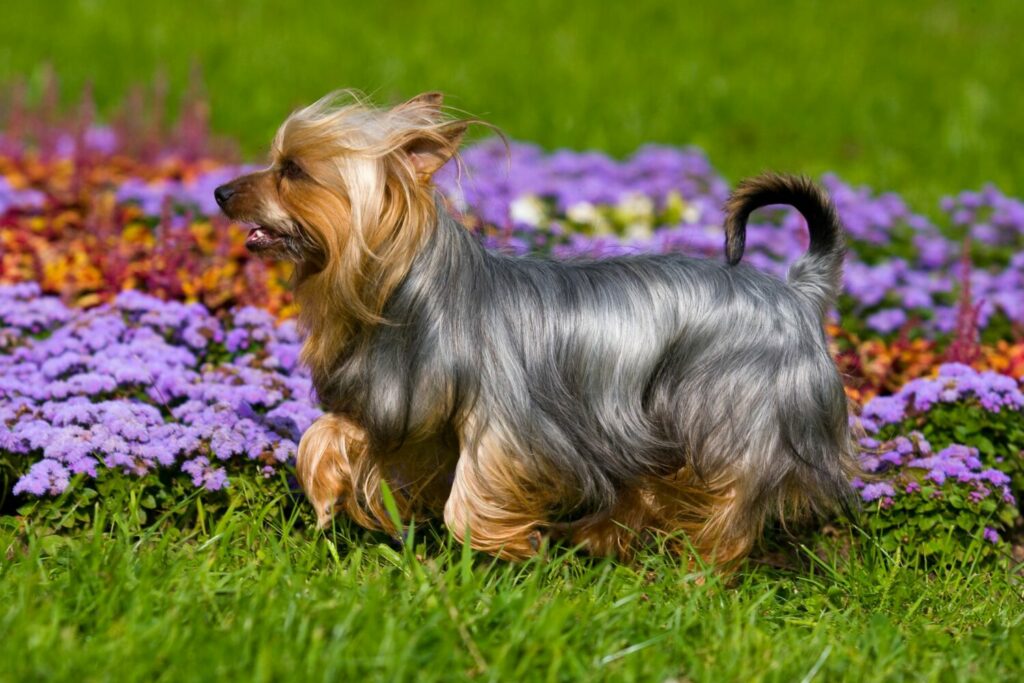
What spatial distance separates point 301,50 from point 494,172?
4.10 metres

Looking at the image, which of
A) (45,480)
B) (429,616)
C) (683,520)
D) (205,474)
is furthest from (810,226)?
(45,480)

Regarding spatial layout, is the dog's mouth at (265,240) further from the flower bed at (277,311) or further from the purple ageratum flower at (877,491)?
the purple ageratum flower at (877,491)

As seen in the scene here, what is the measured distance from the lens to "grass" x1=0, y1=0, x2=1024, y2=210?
9.70 meters

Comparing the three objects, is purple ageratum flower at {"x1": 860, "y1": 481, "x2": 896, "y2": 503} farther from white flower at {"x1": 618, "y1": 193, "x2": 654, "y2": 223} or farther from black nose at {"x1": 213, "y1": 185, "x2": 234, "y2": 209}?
white flower at {"x1": 618, "y1": 193, "x2": 654, "y2": 223}

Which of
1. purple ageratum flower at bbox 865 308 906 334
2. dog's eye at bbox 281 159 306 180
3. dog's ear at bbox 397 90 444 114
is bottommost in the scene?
purple ageratum flower at bbox 865 308 906 334

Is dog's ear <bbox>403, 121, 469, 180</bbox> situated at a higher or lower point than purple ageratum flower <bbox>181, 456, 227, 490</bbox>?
higher

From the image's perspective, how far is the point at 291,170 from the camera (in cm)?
362

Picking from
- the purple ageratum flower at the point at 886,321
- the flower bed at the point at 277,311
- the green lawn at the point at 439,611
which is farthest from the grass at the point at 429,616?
the purple ageratum flower at the point at 886,321

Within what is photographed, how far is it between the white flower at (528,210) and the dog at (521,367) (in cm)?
242

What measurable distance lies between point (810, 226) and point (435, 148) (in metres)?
1.28

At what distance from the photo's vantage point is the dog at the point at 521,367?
3.60 meters

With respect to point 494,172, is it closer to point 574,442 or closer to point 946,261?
point 946,261

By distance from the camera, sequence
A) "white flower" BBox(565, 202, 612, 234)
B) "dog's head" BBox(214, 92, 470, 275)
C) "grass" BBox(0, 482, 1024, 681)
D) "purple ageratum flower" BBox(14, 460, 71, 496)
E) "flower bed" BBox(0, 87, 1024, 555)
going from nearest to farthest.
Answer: "grass" BBox(0, 482, 1024, 681) < "dog's head" BBox(214, 92, 470, 275) < "purple ageratum flower" BBox(14, 460, 71, 496) < "flower bed" BBox(0, 87, 1024, 555) < "white flower" BBox(565, 202, 612, 234)

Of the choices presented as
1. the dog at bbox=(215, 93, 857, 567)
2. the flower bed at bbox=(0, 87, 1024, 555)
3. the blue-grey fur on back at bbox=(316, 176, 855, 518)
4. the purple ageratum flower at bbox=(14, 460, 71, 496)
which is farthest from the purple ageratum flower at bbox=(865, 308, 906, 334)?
the purple ageratum flower at bbox=(14, 460, 71, 496)
